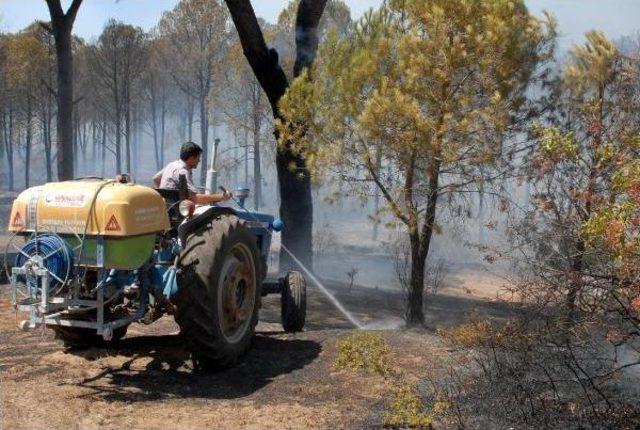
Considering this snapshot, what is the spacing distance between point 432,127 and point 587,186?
187cm

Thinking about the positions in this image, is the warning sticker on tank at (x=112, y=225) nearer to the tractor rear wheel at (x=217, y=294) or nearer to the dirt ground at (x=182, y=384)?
the tractor rear wheel at (x=217, y=294)

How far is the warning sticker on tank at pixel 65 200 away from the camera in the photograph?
16.8ft

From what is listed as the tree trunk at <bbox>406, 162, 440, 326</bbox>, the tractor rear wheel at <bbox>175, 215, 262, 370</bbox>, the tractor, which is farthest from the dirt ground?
the tree trunk at <bbox>406, 162, 440, 326</bbox>

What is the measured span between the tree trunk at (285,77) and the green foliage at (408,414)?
23.8 feet

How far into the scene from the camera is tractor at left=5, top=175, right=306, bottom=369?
504cm

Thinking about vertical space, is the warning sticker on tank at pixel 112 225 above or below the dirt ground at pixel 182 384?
above

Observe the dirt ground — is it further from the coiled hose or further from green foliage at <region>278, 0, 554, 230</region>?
green foliage at <region>278, 0, 554, 230</region>

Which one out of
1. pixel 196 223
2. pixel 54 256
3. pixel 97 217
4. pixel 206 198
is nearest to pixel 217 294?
pixel 196 223

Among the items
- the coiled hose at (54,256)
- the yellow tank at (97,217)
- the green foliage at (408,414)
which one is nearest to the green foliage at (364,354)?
the green foliage at (408,414)

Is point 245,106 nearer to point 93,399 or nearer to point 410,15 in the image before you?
point 410,15

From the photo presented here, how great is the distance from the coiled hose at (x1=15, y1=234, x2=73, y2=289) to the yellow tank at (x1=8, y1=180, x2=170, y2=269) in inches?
4.5

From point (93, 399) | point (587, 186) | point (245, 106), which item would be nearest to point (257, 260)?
point (93, 399)

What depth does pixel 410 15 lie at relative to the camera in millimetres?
8477

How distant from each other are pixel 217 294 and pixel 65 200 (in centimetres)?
144
